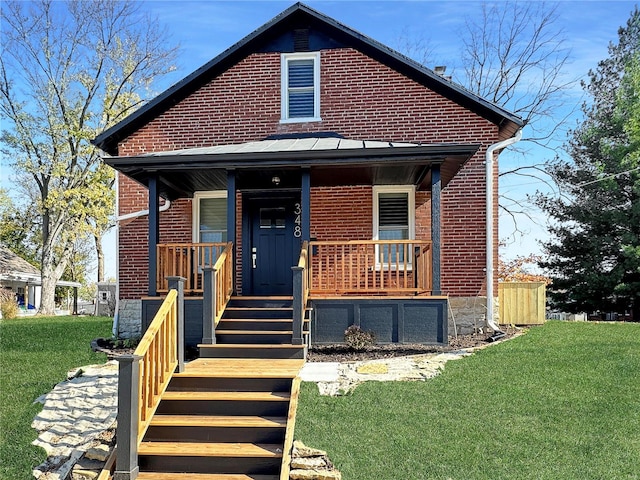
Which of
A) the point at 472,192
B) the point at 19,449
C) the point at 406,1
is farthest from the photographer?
the point at 406,1

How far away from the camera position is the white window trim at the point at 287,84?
45.1 feet

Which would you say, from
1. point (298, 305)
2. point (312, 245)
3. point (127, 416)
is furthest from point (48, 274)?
point (127, 416)

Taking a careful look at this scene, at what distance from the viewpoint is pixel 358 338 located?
1065 centimetres

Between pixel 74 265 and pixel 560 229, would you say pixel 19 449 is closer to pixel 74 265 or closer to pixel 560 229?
pixel 560 229

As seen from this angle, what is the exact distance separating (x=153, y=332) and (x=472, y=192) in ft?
26.8

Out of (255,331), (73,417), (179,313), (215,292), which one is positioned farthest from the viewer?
(255,331)

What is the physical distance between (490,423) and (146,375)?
12.7 feet

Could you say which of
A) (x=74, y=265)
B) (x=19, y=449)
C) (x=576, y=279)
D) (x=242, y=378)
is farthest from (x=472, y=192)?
(x=74, y=265)

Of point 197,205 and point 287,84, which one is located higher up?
point 287,84

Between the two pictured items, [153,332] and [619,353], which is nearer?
[153,332]

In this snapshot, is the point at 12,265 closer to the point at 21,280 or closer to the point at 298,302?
the point at 21,280

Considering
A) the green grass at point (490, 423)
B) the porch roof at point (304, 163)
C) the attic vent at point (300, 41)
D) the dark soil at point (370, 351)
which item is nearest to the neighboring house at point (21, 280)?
the porch roof at point (304, 163)

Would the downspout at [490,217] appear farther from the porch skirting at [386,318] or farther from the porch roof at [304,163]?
the porch skirting at [386,318]

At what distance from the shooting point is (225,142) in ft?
45.5
